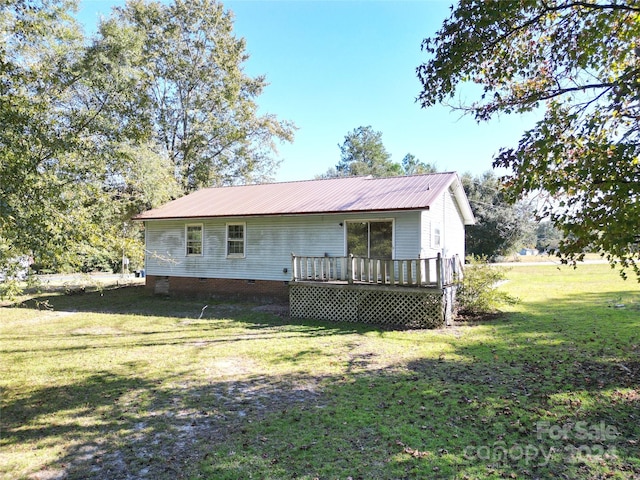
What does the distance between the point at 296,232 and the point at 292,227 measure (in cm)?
26

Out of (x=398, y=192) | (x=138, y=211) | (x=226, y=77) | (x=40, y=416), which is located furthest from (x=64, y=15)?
(x=226, y=77)

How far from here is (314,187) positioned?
17094mm

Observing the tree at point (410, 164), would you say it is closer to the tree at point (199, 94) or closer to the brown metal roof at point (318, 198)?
the tree at point (199, 94)

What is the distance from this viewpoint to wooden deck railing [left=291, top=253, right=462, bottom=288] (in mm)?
10414

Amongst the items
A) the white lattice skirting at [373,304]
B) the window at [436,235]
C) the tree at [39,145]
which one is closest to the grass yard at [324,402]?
the white lattice skirting at [373,304]

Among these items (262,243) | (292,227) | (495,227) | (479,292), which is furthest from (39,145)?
(495,227)

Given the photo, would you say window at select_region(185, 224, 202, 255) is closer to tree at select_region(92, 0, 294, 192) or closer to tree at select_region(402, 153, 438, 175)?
tree at select_region(92, 0, 294, 192)

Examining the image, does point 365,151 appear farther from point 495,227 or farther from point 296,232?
point 296,232

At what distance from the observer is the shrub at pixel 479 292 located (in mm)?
11555

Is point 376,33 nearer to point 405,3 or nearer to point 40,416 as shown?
point 405,3

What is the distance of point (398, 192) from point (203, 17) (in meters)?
21.6

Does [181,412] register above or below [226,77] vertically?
below

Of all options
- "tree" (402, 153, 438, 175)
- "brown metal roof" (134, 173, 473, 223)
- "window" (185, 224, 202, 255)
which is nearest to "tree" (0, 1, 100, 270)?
"brown metal roof" (134, 173, 473, 223)

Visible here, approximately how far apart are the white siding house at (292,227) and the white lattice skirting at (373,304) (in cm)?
93
